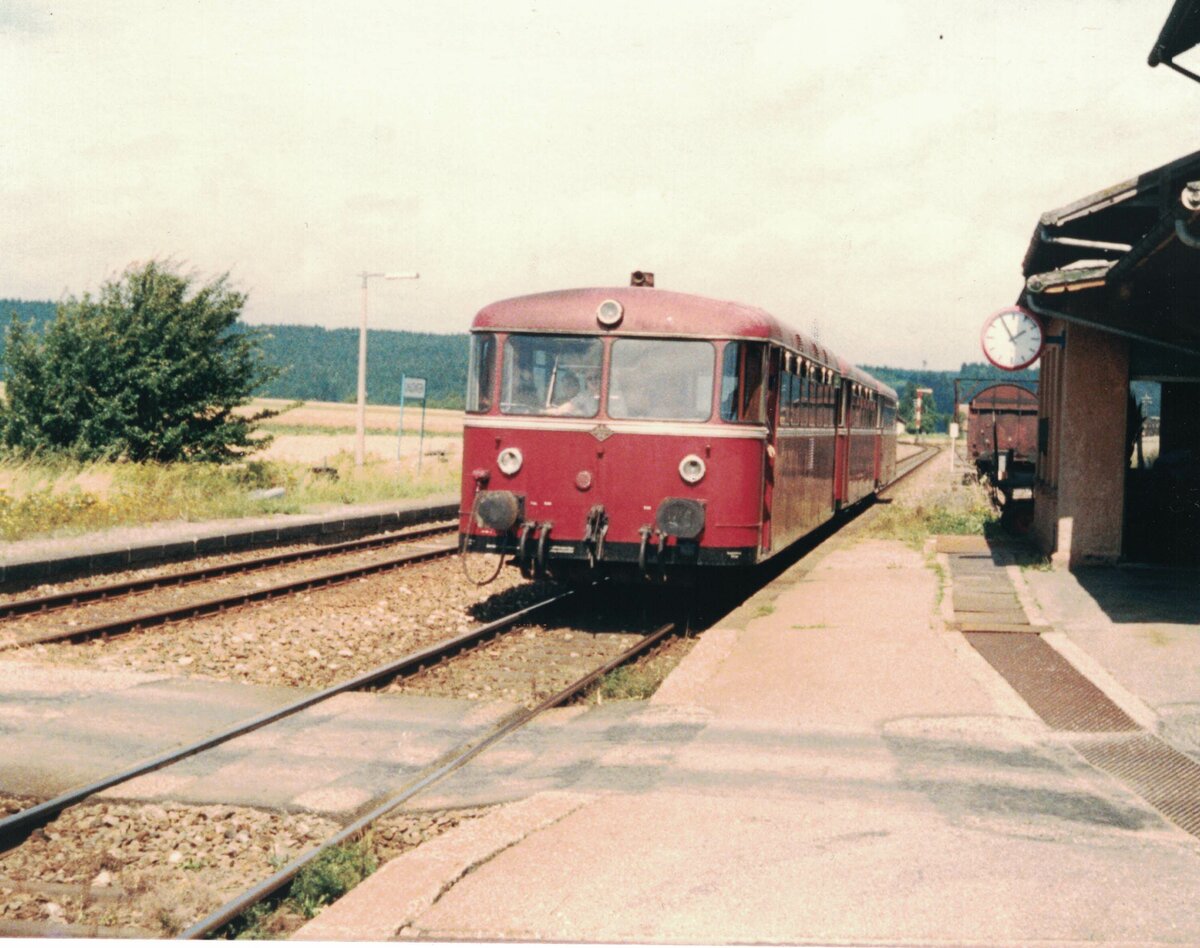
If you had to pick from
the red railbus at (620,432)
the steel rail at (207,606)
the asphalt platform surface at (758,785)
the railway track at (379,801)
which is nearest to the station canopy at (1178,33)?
the red railbus at (620,432)

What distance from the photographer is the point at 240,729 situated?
7.06m

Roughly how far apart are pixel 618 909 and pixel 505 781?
6.62ft

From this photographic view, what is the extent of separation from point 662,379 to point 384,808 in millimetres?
5500

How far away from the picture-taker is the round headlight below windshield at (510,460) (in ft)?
35.1

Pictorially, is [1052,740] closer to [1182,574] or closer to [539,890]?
[539,890]

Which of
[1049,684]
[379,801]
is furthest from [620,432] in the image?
[379,801]

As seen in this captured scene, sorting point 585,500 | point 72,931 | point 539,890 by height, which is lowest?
point 72,931

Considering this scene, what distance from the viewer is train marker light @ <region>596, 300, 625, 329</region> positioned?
10.5 m

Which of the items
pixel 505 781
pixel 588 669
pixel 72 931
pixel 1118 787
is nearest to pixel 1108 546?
pixel 588 669

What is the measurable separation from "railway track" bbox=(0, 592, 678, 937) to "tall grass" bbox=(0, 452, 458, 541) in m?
8.76

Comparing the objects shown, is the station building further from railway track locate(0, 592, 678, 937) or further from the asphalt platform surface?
railway track locate(0, 592, 678, 937)

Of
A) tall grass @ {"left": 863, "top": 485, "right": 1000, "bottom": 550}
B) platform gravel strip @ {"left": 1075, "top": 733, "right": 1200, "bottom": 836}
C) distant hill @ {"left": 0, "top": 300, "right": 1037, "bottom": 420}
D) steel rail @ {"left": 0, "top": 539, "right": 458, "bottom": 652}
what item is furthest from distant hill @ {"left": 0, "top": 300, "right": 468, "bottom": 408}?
platform gravel strip @ {"left": 1075, "top": 733, "right": 1200, "bottom": 836}

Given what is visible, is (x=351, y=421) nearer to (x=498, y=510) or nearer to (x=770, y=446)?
(x=770, y=446)

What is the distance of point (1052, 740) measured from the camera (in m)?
6.84
